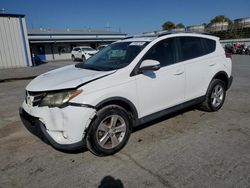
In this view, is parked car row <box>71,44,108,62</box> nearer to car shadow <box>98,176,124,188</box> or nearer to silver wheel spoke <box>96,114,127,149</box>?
silver wheel spoke <box>96,114,127,149</box>

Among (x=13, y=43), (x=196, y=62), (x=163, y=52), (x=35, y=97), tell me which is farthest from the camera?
(x=13, y=43)

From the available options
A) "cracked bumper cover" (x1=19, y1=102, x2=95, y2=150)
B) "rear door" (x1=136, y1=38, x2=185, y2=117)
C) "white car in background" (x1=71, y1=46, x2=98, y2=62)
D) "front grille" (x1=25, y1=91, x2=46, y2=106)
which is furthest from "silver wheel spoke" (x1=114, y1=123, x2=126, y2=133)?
"white car in background" (x1=71, y1=46, x2=98, y2=62)

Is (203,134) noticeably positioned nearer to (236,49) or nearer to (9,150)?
(9,150)

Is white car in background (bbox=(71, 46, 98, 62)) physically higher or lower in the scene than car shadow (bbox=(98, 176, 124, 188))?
higher

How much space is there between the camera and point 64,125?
119 inches

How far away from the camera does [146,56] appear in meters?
3.82

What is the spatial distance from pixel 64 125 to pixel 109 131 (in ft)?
2.28

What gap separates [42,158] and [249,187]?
280 centimetres

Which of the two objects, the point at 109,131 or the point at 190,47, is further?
the point at 190,47

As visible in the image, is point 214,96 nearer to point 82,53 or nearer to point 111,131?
point 111,131

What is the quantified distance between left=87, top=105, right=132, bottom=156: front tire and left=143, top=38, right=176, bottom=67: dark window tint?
1110 mm

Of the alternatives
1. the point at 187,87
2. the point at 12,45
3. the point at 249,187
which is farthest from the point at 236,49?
the point at 249,187

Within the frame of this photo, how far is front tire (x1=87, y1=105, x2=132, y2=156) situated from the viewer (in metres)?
3.19

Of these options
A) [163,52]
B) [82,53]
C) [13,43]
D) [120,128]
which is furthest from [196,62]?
[82,53]
